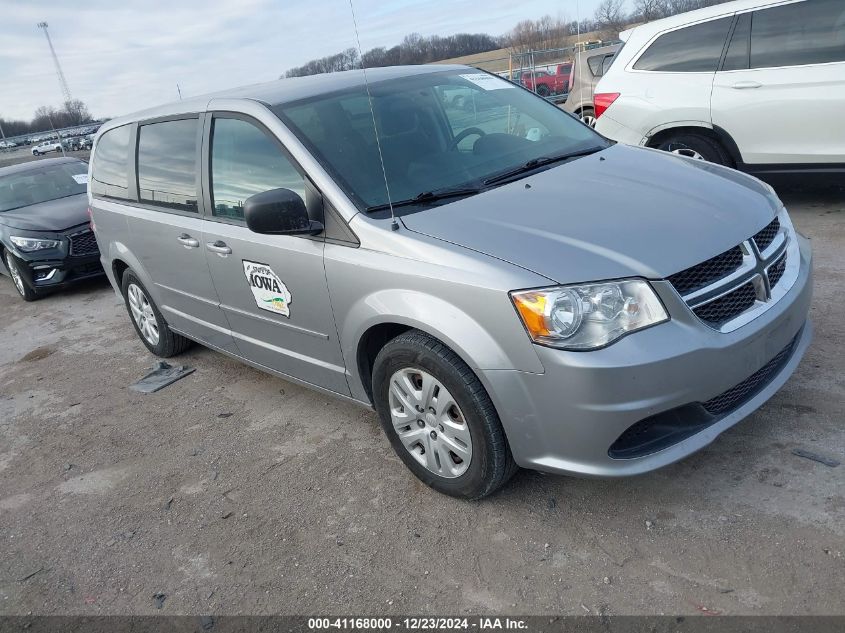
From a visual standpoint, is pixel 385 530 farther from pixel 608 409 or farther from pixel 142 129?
pixel 142 129

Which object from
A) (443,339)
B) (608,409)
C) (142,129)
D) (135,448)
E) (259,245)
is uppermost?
(142,129)

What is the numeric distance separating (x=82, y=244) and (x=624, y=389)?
24.5ft

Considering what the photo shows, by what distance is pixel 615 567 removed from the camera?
252 cm

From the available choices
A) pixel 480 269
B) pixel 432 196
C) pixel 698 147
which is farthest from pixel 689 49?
pixel 480 269

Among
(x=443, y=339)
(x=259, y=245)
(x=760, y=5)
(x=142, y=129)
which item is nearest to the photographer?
(x=443, y=339)

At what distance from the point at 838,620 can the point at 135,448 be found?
11.7 ft

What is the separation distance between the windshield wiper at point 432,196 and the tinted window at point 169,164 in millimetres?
1494

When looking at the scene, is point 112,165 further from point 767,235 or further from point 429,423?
point 767,235

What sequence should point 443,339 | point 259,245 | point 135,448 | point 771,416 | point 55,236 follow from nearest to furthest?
point 443,339 < point 771,416 < point 259,245 < point 135,448 < point 55,236

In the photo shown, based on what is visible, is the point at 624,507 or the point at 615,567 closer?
the point at 615,567

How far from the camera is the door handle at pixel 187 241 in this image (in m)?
4.01

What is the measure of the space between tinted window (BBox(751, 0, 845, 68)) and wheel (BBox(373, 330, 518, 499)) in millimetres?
4963

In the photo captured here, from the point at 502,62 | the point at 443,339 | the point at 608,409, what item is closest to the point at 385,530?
the point at 443,339

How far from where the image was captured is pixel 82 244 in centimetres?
809
